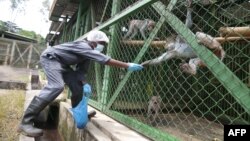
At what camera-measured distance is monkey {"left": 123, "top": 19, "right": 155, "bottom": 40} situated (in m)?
3.82

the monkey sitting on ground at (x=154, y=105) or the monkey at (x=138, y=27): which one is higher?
the monkey at (x=138, y=27)

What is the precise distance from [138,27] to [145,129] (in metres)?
1.61

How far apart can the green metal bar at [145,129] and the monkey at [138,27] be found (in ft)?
3.91

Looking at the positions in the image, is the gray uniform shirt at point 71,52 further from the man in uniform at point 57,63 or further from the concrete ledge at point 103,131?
the concrete ledge at point 103,131

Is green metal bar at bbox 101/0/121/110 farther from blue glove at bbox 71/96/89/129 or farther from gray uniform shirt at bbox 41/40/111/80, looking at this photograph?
blue glove at bbox 71/96/89/129

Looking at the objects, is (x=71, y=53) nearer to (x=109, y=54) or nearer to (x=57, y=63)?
(x=57, y=63)

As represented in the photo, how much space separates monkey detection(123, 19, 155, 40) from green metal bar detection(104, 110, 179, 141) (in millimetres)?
1191

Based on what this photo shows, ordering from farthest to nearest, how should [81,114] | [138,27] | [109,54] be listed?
[109,54]
[138,27]
[81,114]

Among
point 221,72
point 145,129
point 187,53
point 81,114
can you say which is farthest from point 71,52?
point 221,72

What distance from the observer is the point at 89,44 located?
376 centimetres

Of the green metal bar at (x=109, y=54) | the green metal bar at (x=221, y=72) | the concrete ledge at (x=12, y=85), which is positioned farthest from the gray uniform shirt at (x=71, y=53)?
the concrete ledge at (x=12, y=85)

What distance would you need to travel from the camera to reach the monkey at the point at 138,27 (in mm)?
3816

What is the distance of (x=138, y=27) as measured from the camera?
411 centimetres

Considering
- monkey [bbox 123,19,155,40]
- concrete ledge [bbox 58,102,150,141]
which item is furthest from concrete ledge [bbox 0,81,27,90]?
monkey [bbox 123,19,155,40]
